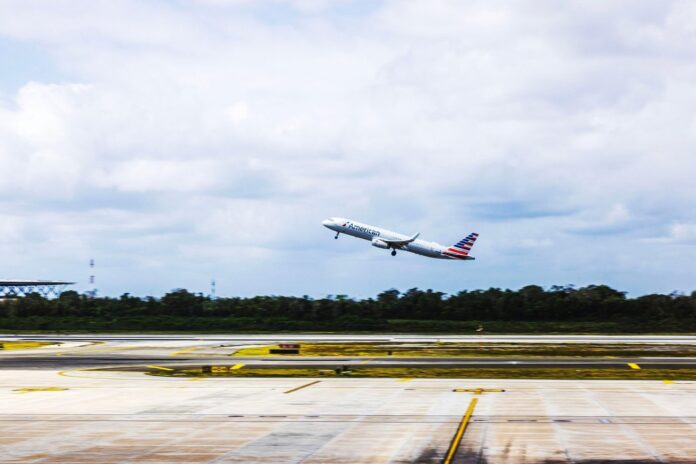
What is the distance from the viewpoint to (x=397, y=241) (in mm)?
147125

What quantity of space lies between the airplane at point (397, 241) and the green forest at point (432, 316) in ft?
46.1

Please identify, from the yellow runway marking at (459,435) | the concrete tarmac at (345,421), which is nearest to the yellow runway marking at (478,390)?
the concrete tarmac at (345,421)

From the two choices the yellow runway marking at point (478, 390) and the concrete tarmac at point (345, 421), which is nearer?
the concrete tarmac at point (345, 421)

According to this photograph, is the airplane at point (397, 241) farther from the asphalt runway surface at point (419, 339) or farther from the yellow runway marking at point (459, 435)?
the yellow runway marking at point (459, 435)

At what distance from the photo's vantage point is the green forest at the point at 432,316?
533 ft

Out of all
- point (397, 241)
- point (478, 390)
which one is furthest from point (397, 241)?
point (478, 390)

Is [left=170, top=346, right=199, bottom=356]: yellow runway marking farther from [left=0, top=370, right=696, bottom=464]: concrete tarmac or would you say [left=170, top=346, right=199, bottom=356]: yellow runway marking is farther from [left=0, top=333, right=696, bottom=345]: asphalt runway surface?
[left=0, top=370, right=696, bottom=464]: concrete tarmac

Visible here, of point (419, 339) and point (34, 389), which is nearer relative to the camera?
point (34, 389)

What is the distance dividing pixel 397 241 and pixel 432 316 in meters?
50.5

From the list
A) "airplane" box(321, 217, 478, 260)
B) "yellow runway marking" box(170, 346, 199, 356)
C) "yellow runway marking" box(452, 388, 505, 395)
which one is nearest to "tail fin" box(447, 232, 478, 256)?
"airplane" box(321, 217, 478, 260)

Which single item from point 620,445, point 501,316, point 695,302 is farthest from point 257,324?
point 620,445

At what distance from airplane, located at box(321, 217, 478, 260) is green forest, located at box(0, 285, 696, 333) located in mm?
14060

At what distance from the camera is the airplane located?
147625 mm

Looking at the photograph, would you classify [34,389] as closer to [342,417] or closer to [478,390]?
[342,417]
